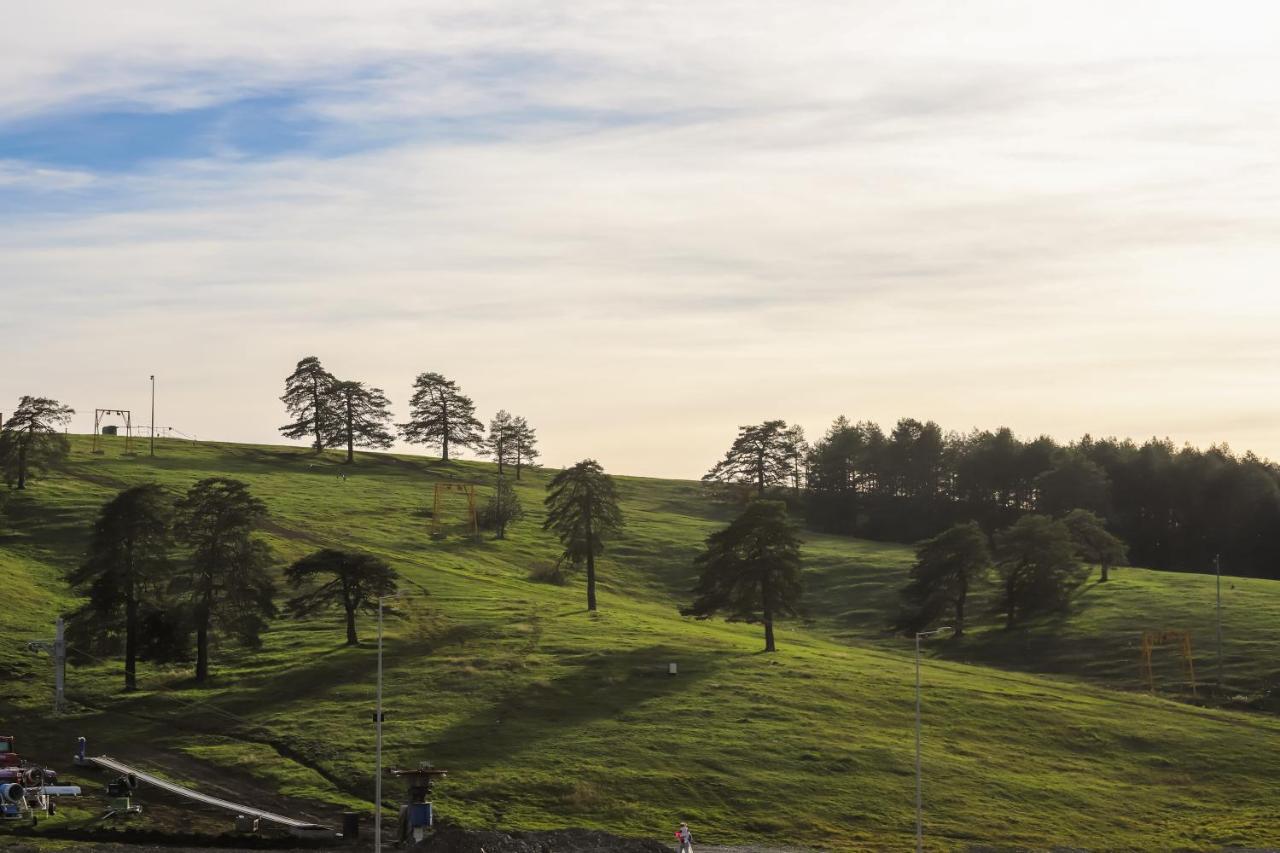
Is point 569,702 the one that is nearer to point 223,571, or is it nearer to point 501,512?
point 223,571

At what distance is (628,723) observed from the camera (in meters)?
99.4

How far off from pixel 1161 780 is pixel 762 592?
121 ft

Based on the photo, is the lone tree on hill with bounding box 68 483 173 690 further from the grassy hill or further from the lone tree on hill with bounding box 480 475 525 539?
the lone tree on hill with bounding box 480 475 525 539

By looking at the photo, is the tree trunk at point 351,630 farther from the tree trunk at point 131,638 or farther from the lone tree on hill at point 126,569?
the tree trunk at point 131,638

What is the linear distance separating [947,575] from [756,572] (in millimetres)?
33887

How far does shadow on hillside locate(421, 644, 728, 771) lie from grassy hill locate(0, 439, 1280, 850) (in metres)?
0.25

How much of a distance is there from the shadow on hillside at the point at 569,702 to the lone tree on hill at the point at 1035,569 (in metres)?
42.6

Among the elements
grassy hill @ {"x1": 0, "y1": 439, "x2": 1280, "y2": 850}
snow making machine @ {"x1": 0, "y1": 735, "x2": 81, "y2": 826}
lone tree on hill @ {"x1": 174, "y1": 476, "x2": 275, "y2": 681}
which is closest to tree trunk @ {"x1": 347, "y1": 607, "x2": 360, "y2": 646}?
grassy hill @ {"x1": 0, "y1": 439, "x2": 1280, "y2": 850}

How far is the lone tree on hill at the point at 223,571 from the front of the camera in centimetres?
10688

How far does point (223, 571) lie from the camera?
108 m

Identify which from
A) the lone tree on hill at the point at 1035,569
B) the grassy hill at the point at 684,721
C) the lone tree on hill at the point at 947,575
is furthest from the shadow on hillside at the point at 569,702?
the lone tree on hill at the point at 1035,569

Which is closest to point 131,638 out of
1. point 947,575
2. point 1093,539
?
point 947,575

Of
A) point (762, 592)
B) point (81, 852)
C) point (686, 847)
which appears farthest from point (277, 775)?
point (762, 592)

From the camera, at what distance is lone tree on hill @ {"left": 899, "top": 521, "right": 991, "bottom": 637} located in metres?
148
